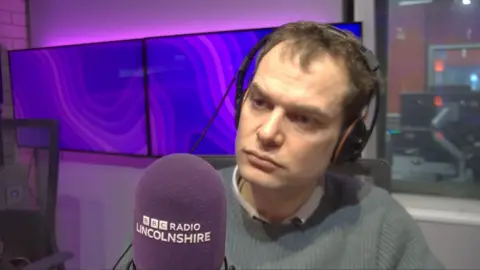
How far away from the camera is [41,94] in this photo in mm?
Result: 2676

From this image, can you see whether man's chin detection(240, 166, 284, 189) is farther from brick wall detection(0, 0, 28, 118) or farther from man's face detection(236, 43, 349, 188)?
brick wall detection(0, 0, 28, 118)

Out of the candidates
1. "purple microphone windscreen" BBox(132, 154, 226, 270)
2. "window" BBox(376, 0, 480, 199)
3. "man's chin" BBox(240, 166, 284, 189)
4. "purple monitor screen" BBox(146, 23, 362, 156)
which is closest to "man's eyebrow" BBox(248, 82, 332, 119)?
"man's chin" BBox(240, 166, 284, 189)

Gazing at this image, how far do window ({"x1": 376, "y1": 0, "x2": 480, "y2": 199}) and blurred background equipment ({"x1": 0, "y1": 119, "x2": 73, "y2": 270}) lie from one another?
1326 millimetres

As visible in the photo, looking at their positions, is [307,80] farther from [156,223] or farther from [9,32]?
[9,32]

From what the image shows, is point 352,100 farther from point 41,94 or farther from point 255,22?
point 41,94

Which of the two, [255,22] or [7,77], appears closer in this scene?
[255,22]

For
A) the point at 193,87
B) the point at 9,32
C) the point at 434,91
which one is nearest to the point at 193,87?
the point at 193,87

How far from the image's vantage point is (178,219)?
1.82 ft

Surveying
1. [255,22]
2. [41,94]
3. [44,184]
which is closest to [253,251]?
[44,184]

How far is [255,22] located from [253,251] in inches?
55.8

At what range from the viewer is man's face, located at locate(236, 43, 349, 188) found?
2.68ft

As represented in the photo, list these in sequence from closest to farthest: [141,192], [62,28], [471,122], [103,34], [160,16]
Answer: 1. [141,192]
2. [471,122]
3. [160,16]
4. [103,34]
5. [62,28]

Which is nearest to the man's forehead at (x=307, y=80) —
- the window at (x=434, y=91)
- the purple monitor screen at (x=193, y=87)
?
the purple monitor screen at (x=193, y=87)

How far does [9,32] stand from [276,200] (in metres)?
2.40
